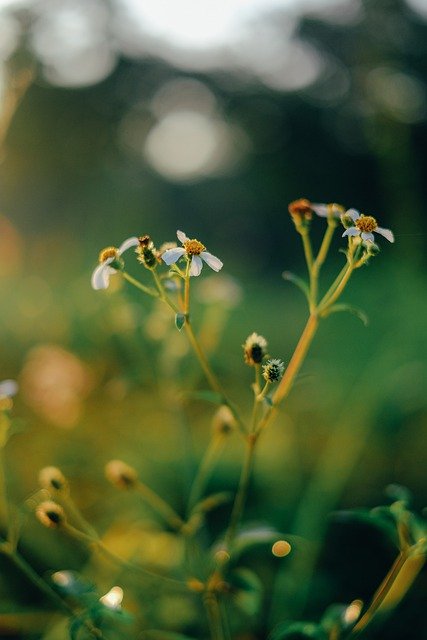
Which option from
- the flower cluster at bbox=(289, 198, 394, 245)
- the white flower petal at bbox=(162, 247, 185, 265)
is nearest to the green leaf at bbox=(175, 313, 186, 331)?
the white flower petal at bbox=(162, 247, 185, 265)

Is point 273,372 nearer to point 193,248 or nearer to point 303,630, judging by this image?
point 193,248

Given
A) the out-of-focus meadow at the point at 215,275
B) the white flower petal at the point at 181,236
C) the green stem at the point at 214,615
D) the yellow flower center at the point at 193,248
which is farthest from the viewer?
the out-of-focus meadow at the point at 215,275

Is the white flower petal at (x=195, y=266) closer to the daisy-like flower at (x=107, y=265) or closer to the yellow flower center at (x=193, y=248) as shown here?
the yellow flower center at (x=193, y=248)

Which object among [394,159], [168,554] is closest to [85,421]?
[168,554]

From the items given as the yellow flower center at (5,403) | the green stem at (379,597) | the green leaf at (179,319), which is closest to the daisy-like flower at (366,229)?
the green leaf at (179,319)

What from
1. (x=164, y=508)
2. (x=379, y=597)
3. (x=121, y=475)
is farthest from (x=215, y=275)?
(x=379, y=597)

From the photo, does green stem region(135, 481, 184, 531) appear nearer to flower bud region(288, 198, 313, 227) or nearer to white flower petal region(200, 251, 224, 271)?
white flower petal region(200, 251, 224, 271)
